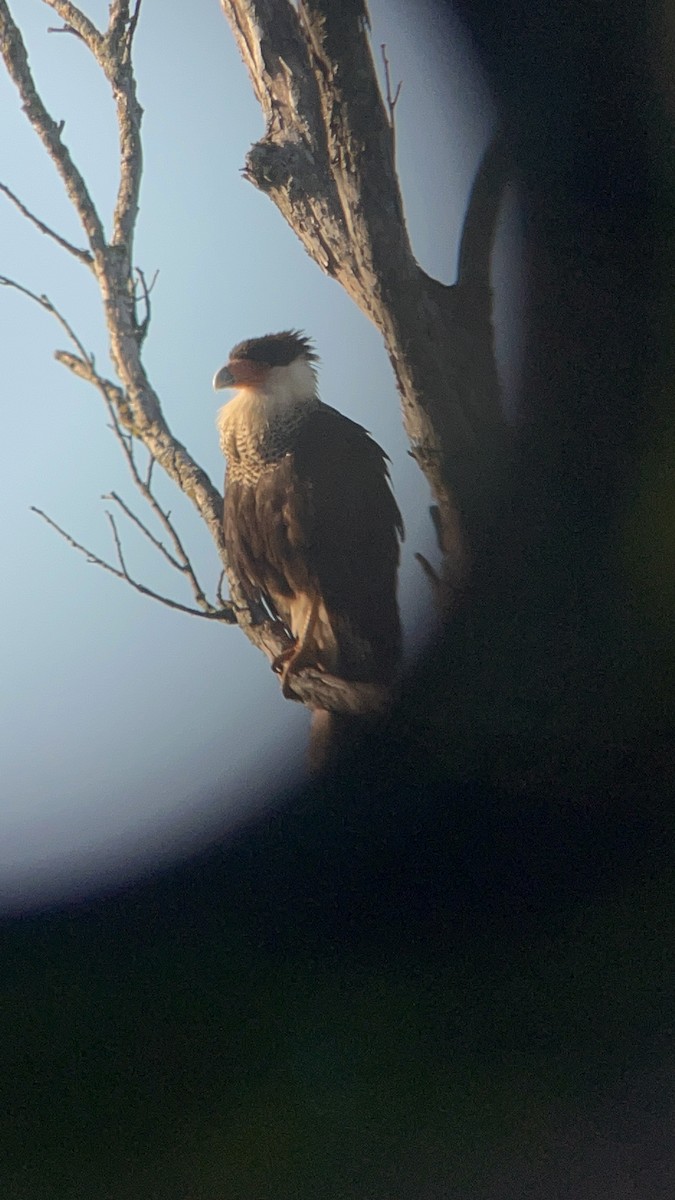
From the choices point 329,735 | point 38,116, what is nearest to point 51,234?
point 38,116

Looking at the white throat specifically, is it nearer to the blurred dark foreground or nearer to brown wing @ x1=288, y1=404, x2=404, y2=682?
brown wing @ x1=288, y1=404, x2=404, y2=682

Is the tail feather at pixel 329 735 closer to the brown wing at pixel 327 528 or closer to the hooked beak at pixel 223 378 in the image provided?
the brown wing at pixel 327 528

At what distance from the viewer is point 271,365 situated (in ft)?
3.51

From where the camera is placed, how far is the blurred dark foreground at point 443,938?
1175 millimetres

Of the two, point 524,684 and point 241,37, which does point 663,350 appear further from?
point 241,37

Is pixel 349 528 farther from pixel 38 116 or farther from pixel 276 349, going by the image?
pixel 38 116

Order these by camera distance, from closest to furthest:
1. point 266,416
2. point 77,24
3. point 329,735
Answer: point 77,24
point 266,416
point 329,735

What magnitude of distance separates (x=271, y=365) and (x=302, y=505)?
19 centimetres

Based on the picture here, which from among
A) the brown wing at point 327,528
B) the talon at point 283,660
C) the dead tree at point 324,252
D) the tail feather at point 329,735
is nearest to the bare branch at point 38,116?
the dead tree at point 324,252

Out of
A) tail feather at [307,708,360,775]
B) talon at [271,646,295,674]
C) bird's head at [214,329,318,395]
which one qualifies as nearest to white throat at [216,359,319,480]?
bird's head at [214,329,318,395]

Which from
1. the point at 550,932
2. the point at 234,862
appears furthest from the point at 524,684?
the point at 234,862

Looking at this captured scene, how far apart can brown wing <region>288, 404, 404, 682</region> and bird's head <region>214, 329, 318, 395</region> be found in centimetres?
5

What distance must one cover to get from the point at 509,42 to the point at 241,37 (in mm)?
344

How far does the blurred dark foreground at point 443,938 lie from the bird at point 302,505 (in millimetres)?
163
